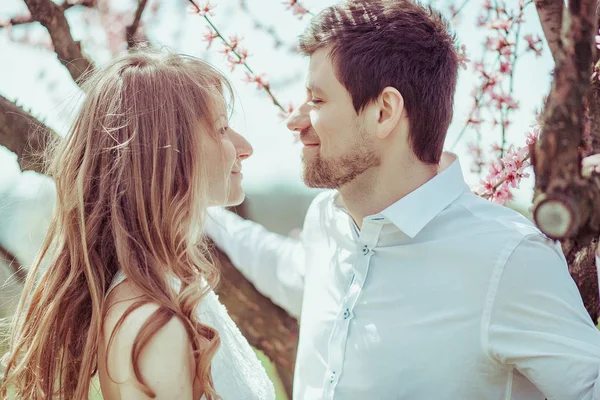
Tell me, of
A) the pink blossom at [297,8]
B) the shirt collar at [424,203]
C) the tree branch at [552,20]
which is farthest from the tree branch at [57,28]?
the tree branch at [552,20]

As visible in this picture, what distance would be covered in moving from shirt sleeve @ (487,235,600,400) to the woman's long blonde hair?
2.39 feet

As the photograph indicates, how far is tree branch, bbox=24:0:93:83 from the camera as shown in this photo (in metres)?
2.46

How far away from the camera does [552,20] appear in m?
2.14

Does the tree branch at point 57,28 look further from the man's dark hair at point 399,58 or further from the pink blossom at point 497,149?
the pink blossom at point 497,149

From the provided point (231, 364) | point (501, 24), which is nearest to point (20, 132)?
point (231, 364)

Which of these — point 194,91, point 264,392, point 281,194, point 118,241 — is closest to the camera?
point 118,241

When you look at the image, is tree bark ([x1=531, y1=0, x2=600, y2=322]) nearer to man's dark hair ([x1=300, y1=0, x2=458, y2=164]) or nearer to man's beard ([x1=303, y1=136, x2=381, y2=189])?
man's dark hair ([x1=300, y1=0, x2=458, y2=164])

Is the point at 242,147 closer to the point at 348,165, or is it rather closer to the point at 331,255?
the point at 348,165

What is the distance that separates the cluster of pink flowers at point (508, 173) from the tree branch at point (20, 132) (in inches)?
60.7

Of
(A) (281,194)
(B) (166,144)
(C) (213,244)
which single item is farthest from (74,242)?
(A) (281,194)

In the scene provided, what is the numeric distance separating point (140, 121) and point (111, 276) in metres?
0.36

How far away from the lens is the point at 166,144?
152 centimetres

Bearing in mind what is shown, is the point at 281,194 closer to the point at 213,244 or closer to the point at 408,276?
the point at 213,244

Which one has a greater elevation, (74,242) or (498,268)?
(74,242)
